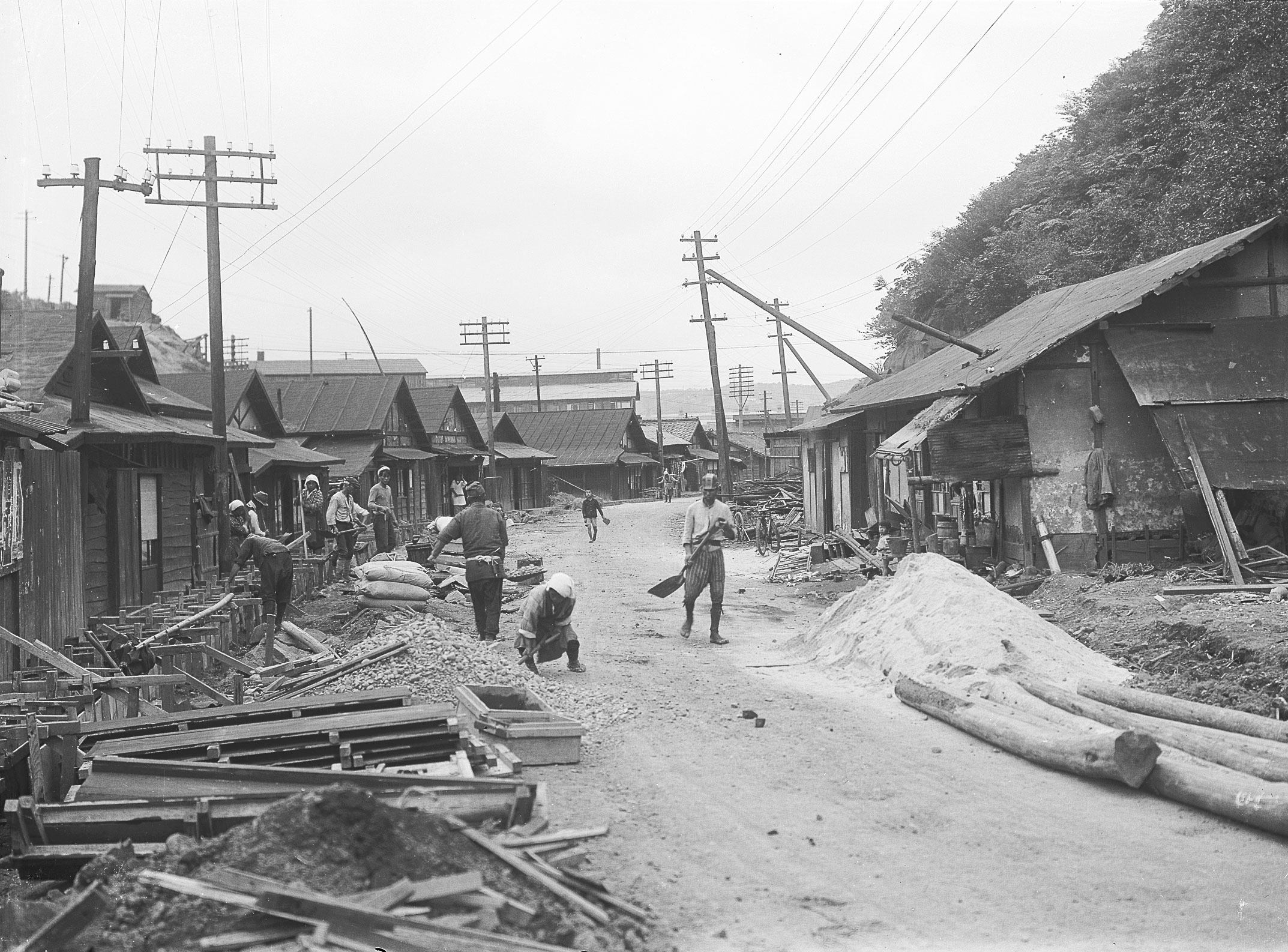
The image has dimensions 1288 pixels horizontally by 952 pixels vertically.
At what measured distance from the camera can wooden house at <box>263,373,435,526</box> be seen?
3170cm

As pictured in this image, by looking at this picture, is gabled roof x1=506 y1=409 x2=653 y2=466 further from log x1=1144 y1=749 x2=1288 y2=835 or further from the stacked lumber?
log x1=1144 y1=749 x2=1288 y2=835

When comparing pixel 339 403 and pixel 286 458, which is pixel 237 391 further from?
pixel 339 403

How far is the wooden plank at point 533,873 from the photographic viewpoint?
417 centimetres

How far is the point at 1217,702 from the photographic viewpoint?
25.4ft

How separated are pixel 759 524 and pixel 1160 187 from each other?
12.8 meters

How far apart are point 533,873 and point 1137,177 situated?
27747 mm

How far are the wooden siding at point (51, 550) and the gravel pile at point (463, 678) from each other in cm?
346

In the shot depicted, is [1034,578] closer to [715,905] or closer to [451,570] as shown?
[451,570]

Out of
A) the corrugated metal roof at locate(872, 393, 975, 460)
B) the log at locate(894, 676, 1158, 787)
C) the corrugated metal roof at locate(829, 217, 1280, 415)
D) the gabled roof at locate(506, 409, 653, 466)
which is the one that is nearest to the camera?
the log at locate(894, 676, 1158, 787)

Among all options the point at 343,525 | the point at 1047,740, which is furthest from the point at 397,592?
the point at 1047,740

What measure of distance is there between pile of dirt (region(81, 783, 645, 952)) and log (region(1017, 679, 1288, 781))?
3859 mm

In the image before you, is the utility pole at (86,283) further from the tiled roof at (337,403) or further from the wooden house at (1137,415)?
the tiled roof at (337,403)

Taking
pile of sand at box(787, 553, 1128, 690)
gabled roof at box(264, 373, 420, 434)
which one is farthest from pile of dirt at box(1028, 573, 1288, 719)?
gabled roof at box(264, 373, 420, 434)

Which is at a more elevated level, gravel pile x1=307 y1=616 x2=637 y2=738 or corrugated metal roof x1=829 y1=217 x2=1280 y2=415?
corrugated metal roof x1=829 y1=217 x2=1280 y2=415
